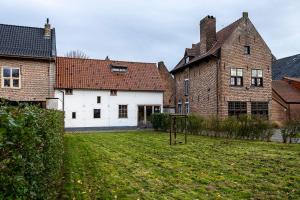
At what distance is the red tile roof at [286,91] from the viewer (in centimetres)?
3039

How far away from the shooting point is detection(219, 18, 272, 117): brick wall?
26.1 m

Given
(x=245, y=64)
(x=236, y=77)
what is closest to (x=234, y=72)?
(x=236, y=77)

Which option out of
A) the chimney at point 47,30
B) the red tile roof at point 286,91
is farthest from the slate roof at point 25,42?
the red tile roof at point 286,91

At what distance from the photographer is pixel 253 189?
635 cm

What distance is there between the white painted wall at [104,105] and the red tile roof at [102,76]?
67 centimetres

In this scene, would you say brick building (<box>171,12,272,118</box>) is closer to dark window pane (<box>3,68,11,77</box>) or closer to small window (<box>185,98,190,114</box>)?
small window (<box>185,98,190,114</box>)

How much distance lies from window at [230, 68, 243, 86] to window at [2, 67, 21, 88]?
19.6 meters

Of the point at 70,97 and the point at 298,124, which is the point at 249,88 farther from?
the point at 70,97

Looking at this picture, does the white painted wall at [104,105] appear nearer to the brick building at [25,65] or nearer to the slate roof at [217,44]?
the brick building at [25,65]

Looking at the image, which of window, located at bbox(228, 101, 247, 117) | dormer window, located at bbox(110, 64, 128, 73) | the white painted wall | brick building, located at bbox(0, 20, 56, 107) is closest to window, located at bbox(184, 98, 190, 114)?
the white painted wall

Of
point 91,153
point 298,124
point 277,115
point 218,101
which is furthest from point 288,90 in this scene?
point 91,153

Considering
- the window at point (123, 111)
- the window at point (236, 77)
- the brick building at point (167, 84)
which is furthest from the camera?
the brick building at point (167, 84)

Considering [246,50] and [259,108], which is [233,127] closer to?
[259,108]

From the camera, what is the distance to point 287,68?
40250mm
